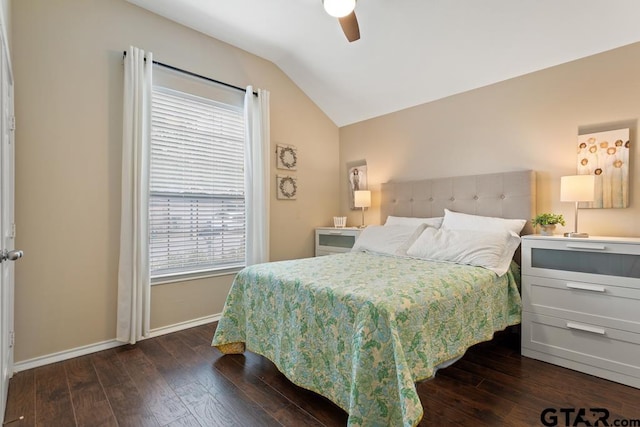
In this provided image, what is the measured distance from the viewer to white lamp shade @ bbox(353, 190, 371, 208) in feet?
12.8

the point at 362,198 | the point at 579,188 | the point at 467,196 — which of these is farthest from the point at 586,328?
the point at 362,198

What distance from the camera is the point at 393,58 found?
317 centimetres

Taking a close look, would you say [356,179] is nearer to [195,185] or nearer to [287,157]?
[287,157]

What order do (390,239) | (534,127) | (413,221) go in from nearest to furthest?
(534,127), (390,239), (413,221)

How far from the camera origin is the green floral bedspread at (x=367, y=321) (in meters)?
1.45

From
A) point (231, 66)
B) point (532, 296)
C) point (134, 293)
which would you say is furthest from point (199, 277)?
point (532, 296)

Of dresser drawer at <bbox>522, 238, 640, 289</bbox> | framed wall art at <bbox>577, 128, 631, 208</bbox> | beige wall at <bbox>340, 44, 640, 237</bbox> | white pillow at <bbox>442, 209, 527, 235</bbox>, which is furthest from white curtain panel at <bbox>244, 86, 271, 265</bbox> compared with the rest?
framed wall art at <bbox>577, 128, 631, 208</bbox>

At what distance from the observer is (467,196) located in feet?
10.4

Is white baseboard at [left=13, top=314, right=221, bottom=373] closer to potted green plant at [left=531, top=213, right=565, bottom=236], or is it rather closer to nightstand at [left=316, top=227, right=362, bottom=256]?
nightstand at [left=316, top=227, right=362, bottom=256]

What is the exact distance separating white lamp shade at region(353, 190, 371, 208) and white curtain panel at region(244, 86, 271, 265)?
1121 millimetres

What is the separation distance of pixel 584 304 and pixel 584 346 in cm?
28

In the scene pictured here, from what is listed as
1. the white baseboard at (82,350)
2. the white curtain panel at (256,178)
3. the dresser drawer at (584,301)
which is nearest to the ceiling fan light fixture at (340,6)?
the white curtain panel at (256,178)

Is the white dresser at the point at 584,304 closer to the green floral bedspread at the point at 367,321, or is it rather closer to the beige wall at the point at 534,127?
the green floral bedspread at the point at 367,321

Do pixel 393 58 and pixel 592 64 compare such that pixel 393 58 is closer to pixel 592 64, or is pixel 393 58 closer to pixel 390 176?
pixel 390 176
